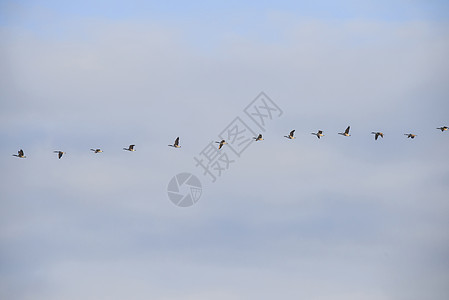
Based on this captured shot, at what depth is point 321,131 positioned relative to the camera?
19788 centimetres

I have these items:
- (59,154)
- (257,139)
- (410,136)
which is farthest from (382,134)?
(59,154)

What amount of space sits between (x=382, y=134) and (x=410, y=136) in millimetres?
5469

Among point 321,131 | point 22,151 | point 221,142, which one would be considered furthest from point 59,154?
point 321,131

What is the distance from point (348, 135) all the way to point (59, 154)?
167 feet

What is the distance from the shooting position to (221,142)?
656 ft

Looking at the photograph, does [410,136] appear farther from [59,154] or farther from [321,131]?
[59,154]

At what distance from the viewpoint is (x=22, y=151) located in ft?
651

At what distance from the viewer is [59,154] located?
197 metres

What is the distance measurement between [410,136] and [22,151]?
222 feet

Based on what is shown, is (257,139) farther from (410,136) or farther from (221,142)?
(410,136)

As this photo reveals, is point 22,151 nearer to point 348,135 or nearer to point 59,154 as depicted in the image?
point 59,154

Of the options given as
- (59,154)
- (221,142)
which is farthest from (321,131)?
(59,154)

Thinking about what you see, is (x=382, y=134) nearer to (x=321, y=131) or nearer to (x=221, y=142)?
(x=321, y=131)

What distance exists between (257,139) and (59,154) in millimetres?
34764
